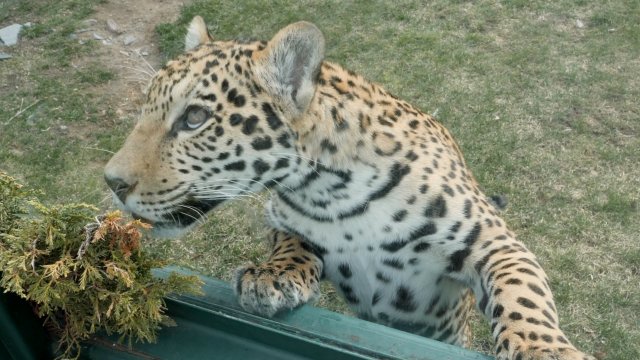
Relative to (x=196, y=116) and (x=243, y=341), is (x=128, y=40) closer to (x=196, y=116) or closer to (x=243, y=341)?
(x=196, y=116)

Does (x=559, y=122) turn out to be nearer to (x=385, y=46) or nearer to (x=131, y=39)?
(x=385, y=46)

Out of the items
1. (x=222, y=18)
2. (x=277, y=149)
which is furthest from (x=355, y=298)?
Result: (x=222, y=18)

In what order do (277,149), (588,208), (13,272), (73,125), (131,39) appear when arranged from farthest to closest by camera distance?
(131,39)
(73,125)
(588,208)
(277,149)
(13,272)

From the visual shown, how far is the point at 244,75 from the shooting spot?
3736 mm

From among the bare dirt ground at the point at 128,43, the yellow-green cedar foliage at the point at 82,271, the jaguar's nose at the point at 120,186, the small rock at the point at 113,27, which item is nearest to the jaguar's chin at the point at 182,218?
the jaguar's nose at the point at 120,186

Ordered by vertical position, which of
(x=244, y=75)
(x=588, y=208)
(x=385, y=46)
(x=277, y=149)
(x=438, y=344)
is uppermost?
(x=244, y=75)

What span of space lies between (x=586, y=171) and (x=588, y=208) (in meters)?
0.52

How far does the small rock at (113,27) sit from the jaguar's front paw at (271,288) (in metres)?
6.94

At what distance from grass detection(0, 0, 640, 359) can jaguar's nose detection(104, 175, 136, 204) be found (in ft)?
9.37

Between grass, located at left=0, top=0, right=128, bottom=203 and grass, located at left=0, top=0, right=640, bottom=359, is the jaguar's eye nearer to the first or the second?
grass, located at left=0, top=0, right=640, bottom=359

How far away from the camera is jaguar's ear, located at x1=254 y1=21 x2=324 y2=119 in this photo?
3.65 m

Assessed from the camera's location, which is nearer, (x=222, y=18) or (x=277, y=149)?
(x=277, y=149)

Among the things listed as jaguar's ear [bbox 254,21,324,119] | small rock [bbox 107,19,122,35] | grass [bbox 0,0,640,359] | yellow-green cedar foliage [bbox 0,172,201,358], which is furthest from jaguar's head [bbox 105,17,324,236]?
small rock [bbox 107,19,122,35]

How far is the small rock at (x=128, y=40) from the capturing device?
978 cm
